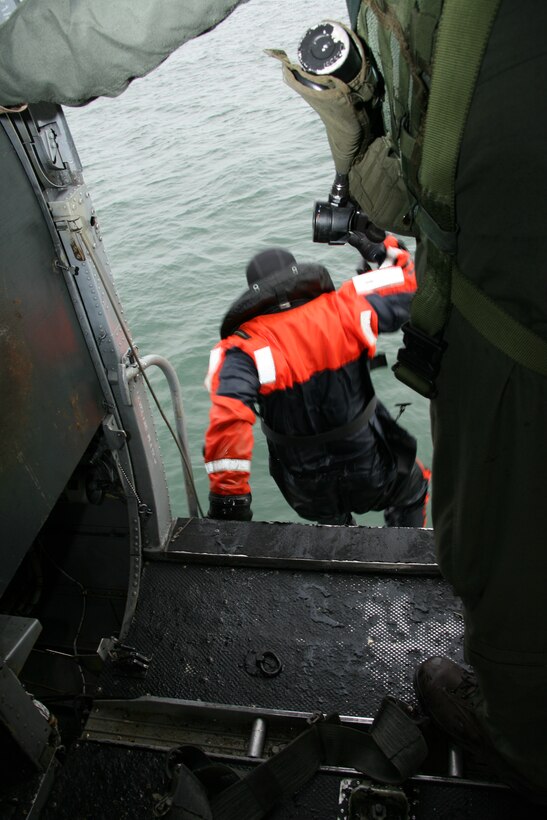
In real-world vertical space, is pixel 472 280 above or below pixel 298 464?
above

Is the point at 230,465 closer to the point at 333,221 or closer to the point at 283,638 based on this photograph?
the point at 283,638

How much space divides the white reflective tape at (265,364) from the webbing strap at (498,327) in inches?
96.2

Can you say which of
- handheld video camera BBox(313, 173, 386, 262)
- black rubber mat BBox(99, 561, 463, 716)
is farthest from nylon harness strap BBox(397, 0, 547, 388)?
black rubber mat BBox(99, 561, 463, 716)

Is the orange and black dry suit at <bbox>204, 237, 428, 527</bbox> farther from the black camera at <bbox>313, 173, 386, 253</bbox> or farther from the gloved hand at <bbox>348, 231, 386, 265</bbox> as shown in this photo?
the black camera at <bbox>313, 173, 386, 253</bbox>

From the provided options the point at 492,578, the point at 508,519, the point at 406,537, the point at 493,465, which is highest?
the point at 493,465

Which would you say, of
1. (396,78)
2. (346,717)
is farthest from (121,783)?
(396,78)

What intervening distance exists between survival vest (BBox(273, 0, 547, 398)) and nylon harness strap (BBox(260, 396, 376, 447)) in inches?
102

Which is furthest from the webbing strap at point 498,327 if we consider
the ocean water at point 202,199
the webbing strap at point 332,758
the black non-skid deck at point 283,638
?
the ocean water at point 202,199

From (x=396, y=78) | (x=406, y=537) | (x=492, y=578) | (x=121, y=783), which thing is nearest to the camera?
(x=396, y=78)

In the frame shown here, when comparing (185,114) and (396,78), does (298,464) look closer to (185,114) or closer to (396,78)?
(396,78)

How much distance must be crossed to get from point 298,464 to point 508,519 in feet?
9.78

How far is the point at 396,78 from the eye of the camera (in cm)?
121

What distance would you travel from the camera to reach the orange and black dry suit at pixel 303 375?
360 centimetres

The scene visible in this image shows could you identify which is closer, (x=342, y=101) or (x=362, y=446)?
(x=342, y=101)
